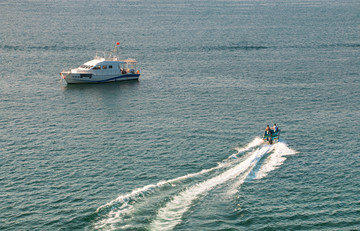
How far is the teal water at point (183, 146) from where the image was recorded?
171ft

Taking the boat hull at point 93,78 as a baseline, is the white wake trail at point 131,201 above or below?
below

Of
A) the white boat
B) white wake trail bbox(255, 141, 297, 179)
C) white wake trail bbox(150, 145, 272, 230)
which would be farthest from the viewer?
the white boat

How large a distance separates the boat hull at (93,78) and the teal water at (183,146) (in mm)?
2249

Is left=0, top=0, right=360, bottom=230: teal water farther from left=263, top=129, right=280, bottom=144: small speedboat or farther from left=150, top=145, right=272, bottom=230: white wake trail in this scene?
left=263, top=129, right=280, bottom=144: small speedboat

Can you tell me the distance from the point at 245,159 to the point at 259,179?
6.71 m

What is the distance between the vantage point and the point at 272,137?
2881 inches

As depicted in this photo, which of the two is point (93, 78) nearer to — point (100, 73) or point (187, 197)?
point (100, 73)

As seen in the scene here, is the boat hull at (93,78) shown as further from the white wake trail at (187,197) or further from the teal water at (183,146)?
the white wake trail at (187,197)

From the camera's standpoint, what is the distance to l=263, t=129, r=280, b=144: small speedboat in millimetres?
72938

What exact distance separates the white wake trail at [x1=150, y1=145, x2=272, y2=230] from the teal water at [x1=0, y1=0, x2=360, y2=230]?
0.14m

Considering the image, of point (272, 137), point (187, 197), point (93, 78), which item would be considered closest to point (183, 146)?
point (272, 137)

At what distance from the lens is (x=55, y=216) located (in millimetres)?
51781

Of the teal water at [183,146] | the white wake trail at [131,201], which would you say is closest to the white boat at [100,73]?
the teal water at [183,146]

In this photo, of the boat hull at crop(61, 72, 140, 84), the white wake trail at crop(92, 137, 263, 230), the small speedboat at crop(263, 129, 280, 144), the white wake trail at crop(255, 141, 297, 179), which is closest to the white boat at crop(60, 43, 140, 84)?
the boat hull at crop(61, 72, 140, 84)
